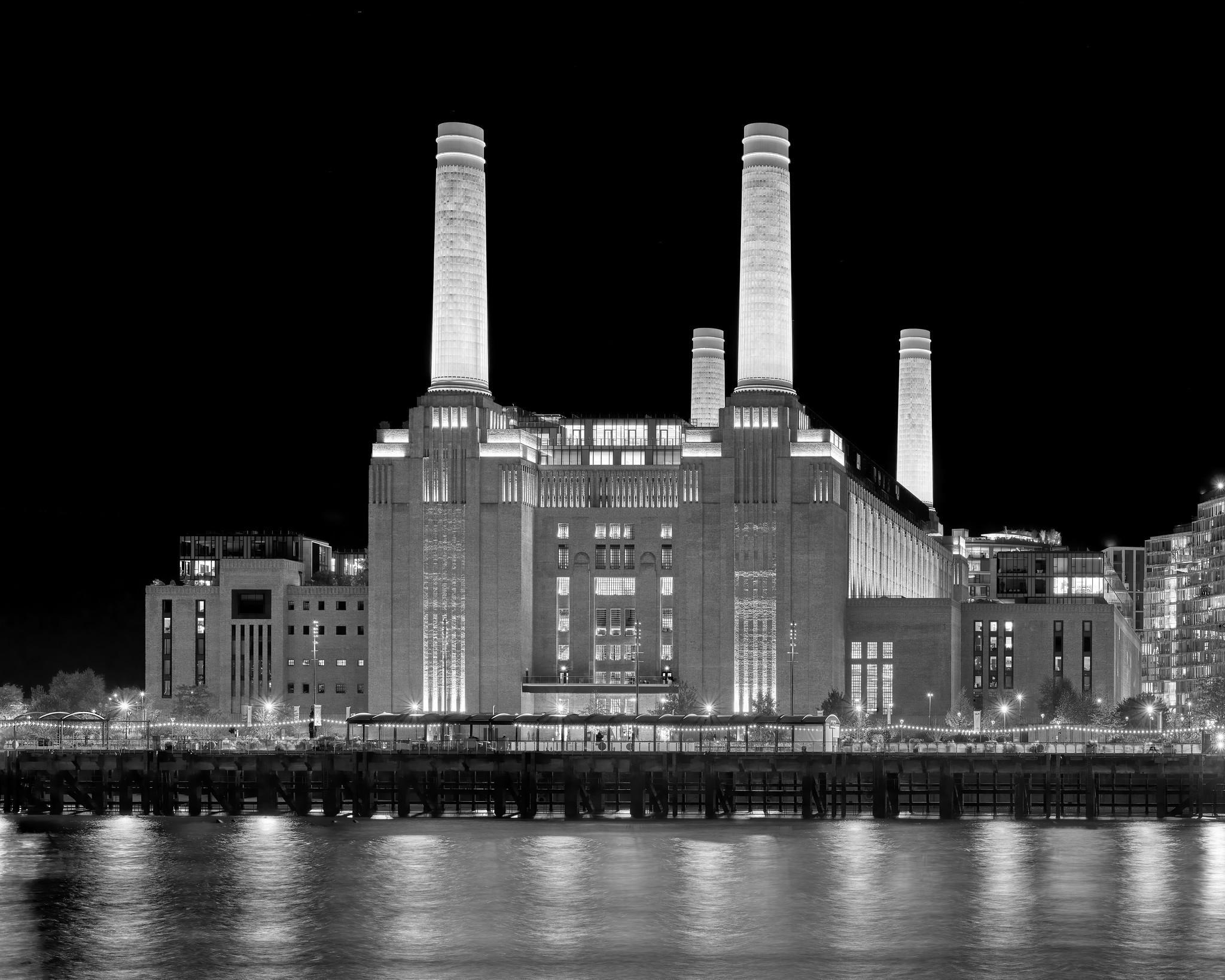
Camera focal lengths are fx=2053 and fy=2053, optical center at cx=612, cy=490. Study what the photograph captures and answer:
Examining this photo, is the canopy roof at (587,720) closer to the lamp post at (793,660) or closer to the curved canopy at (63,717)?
the curved canopy at (63,717)

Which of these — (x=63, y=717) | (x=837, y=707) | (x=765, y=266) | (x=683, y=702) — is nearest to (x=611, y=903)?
(x=683, y=702)

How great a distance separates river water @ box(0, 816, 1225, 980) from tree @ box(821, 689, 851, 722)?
2572 inches

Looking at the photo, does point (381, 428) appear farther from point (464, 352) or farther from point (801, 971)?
point (801, 971)

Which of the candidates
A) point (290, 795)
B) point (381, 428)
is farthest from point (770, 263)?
point (290, 795)

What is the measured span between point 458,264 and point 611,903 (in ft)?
400

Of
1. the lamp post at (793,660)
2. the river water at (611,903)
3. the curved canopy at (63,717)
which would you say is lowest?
the river water at (611,903)

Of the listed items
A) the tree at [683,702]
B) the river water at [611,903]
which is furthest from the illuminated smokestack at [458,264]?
the river water at [611,903]

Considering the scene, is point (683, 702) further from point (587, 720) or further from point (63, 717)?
point (63, 717)

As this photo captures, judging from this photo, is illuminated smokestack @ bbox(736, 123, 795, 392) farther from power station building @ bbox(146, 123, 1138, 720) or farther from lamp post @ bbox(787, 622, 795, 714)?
lamp post @ bbox(787, 622, 795, 714)

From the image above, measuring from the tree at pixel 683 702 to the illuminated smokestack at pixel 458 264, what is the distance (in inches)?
1373

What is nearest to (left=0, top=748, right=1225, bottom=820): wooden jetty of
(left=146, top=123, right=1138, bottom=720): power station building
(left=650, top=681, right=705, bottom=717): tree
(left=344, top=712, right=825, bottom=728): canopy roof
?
(left=344, top=712, right=825, bottom=728): canopy roof

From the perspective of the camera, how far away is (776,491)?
626 ft

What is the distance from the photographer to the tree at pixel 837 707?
18162 centimetres

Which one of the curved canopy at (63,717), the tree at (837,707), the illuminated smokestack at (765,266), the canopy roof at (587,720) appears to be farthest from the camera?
the illuminated smokestack at (765,266)
